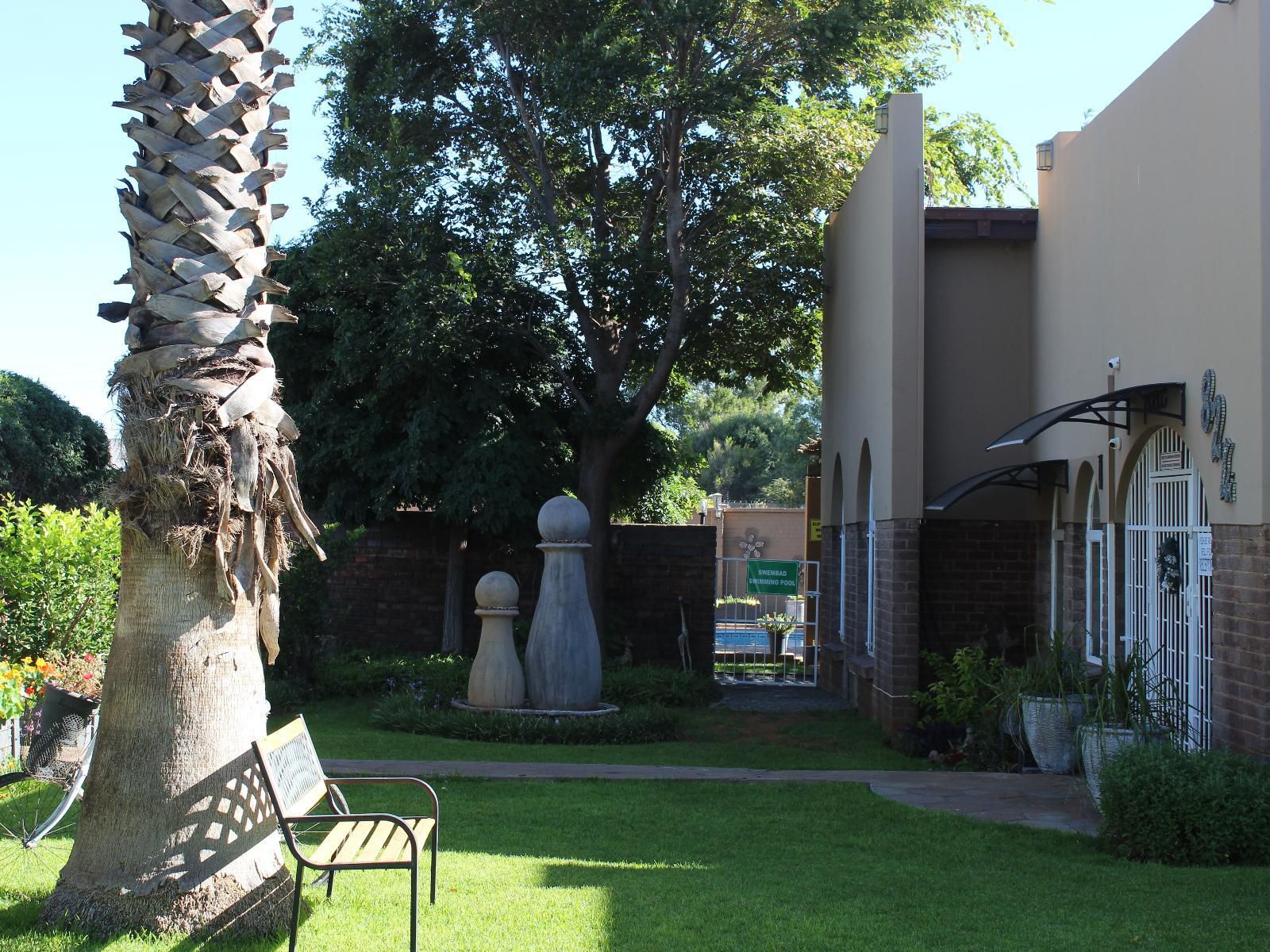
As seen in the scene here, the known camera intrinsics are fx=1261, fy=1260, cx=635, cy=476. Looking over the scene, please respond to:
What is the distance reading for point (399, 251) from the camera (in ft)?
55.3

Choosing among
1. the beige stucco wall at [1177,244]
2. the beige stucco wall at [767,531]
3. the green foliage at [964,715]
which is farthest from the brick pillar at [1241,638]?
the beige stucco wall at [767,531]

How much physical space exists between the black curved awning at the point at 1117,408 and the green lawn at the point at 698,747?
3140 millimetres

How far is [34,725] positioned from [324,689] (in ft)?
20.0

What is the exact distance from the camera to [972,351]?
13.6 m

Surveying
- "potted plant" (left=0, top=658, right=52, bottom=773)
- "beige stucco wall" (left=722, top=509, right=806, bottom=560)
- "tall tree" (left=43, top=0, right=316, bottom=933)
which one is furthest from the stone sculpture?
"beige stucco wall" (left=722, top=509, right=806, bottom=560)

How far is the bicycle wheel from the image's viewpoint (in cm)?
616

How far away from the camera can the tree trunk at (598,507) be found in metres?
17.8

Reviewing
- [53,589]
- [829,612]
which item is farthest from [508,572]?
[53,589]

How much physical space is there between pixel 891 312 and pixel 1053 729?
14.9 ft

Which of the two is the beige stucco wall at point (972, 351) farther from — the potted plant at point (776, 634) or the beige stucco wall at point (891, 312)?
the potted plant at point (776, 634)

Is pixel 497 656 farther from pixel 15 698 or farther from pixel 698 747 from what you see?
pixel 15 698

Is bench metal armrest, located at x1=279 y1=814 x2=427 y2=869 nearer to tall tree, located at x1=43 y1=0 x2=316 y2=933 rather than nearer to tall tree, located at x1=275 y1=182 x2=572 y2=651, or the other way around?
tall tree, located at x1=43 y1=0 x2=316 y2=933

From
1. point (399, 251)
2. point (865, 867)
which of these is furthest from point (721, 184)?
point (865, 867)

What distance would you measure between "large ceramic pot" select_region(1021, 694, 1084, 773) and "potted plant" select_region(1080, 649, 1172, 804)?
1158mm
